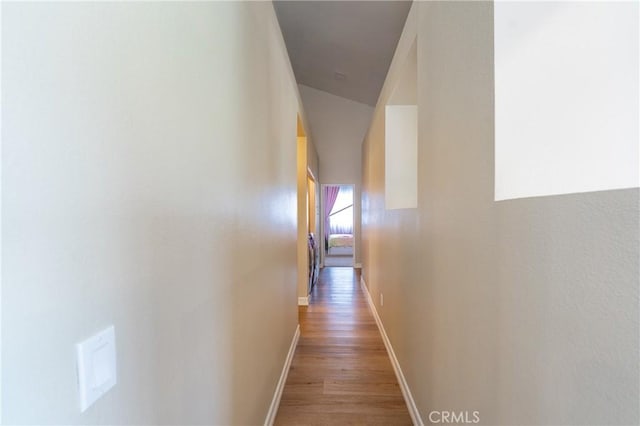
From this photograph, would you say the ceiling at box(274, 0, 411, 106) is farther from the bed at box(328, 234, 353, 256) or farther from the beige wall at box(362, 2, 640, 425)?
the bed at box(328, 234, 353, 256)

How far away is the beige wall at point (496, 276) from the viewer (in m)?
0.58

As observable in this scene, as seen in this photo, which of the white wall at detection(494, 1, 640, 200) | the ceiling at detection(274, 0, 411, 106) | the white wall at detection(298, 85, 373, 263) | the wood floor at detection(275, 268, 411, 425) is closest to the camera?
the white wall at detection(494, 1, 640, 200)

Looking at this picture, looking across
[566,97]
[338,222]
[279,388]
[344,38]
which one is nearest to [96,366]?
[566,97]

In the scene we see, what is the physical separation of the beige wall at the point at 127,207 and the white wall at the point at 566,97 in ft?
2.95

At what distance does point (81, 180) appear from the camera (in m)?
0.49

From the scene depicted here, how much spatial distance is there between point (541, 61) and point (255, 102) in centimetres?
117

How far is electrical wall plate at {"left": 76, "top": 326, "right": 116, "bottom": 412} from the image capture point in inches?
19.1

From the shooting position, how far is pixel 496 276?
0.94 meters

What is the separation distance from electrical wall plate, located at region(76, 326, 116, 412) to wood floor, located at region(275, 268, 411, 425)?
1.63 meters

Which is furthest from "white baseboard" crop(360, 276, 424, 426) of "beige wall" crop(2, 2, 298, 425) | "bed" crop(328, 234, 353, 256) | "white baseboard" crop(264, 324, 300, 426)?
"bed" crop(328, 234, 353, 256)

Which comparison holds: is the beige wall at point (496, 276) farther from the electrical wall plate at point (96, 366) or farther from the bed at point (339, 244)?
the bed at point (339, 244)

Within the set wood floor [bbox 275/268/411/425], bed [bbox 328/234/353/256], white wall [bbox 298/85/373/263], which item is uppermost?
white wall [bbox 298/85/373/263]

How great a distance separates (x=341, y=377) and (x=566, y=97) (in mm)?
2176

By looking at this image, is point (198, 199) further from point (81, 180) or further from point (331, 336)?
point (331, 336)
